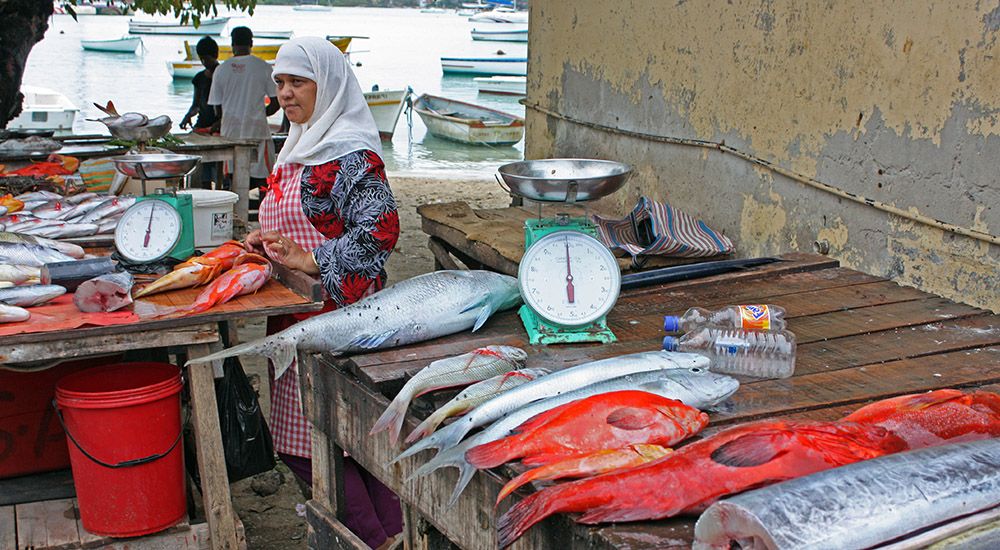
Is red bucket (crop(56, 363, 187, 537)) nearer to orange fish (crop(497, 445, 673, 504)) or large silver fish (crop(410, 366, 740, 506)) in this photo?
large silver fish (crop(410, 366, 740, 506))

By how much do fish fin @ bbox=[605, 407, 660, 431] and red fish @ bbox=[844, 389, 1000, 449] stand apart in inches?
18.0

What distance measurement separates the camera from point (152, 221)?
12.6 feet

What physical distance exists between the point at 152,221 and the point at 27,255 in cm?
59

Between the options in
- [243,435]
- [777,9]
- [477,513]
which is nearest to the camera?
[477,513]

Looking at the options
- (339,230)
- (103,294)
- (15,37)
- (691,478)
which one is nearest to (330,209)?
(339,230)

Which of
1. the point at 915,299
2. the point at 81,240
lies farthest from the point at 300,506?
the point at 915,299

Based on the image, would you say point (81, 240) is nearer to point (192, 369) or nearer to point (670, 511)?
point (192, 369)

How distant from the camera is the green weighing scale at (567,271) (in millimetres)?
2678

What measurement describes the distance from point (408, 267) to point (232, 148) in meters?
2.02

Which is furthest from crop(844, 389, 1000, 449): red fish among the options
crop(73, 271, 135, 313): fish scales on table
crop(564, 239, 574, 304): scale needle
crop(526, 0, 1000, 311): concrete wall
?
crop(73, 271, 135, 313): fish scales on table

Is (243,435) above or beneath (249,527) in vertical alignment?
above

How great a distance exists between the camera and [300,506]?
444 centimetres

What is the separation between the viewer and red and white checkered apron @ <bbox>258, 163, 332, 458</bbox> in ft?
12.3

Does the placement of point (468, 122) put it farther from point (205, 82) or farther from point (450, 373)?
point (450, 373)
